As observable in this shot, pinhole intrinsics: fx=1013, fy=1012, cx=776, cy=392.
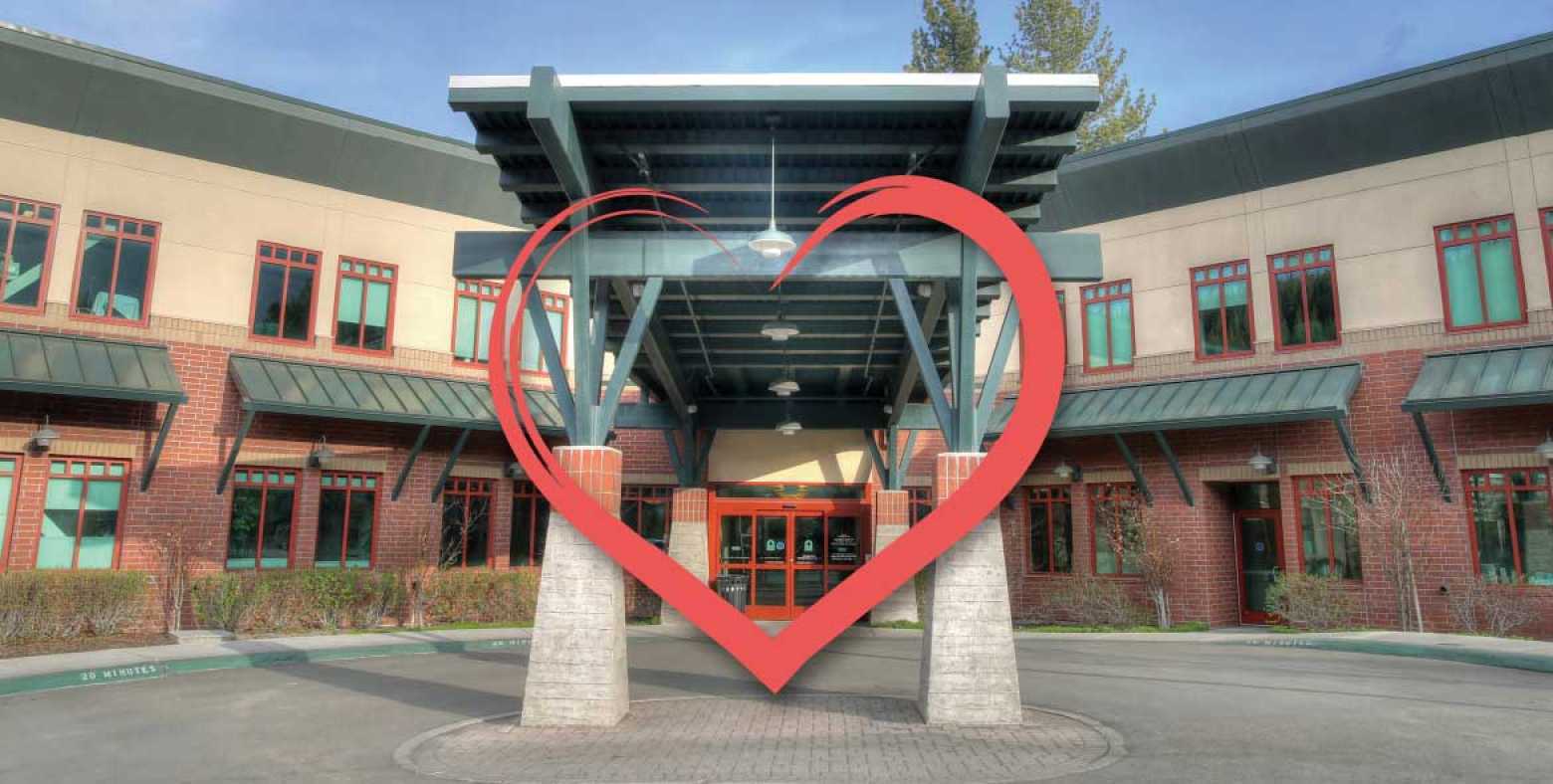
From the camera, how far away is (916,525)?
970 cm

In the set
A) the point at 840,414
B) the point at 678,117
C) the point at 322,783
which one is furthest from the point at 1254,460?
the point at 322,783

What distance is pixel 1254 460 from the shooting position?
18172mm

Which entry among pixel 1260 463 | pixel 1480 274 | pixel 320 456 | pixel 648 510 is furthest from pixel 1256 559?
pixel 320 456

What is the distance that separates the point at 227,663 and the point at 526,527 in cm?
836

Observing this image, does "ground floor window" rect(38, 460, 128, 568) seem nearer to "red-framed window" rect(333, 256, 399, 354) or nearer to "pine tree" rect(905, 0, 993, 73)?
"red-framed window" rect(333, 256, 399, 354)

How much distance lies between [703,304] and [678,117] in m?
4.73

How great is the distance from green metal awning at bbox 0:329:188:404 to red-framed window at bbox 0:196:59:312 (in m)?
0.76

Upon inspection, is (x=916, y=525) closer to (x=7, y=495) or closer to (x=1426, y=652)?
(x=1426, y=652)

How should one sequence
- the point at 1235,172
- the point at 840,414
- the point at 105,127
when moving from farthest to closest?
the point at 840,414, the point at 1235,172, the point at 105,127

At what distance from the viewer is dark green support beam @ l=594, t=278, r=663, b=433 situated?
10.5m

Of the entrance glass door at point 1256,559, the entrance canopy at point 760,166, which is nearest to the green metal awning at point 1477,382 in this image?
the entrance glass door at point 1256,559

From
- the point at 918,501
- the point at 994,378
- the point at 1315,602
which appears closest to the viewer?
the point at 994,378

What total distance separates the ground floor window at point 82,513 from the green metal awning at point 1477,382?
2067 centimetres

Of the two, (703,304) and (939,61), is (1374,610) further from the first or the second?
(939,61)
